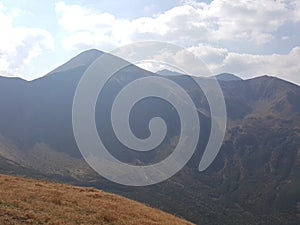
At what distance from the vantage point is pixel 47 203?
31.5m

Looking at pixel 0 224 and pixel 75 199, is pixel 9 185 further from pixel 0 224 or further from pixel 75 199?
pixel 0 224

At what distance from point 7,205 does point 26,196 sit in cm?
359

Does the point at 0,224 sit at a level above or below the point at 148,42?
below

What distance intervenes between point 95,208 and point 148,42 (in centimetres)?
5823

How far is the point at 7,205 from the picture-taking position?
94.7ft

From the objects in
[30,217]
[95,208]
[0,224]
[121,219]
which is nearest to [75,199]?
[95,208]

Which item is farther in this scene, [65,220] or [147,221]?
[147,221]

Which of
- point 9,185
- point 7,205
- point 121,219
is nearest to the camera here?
point 7,205

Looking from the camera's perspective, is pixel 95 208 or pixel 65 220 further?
pixel 95 208

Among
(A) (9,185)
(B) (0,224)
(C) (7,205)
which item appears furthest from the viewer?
(A) (9,185)

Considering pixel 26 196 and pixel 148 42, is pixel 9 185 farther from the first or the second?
pixel 148 42

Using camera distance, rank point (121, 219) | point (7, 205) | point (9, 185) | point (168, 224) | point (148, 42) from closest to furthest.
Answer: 1. point (7, 205)
2. point (121, 219)
3. point (168, 224)
4. point (9, 185)
5. point (148, 42)

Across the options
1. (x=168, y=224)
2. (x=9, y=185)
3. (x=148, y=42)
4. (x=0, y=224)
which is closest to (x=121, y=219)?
(x=168, y=224)

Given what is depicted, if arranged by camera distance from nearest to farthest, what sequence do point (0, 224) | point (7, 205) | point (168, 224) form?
point (0, 224) < point (7, 205) < point (168, 224)
